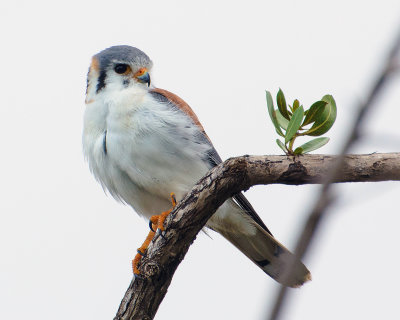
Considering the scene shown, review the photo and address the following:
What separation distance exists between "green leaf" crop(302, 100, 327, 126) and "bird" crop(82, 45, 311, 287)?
1021mm

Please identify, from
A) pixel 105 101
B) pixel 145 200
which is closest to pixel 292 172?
pixel 145 200

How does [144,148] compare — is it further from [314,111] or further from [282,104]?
[314,111]

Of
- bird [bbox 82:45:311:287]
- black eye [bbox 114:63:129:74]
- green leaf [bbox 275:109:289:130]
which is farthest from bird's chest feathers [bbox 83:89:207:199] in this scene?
green leaf [bbox 275:109:289:130]

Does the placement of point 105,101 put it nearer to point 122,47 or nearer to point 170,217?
point 122,47

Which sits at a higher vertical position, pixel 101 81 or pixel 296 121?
pixel 101 81

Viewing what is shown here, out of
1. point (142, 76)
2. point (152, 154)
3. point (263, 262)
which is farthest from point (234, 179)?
point (142, 76)

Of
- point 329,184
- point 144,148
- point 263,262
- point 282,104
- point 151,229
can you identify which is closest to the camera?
point 329,184

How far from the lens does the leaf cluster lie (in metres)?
3.02

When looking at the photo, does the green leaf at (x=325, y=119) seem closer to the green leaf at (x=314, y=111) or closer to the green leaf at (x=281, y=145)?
the green leaf at (x=314, y=111)

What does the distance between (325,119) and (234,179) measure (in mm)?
634

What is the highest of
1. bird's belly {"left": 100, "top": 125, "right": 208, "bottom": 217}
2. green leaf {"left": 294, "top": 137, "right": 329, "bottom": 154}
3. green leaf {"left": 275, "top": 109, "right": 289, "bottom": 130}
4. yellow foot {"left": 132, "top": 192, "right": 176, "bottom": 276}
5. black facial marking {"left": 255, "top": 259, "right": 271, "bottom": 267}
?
green leaf {"left": 275, "top": 109, "right": 289, "bottom": 130}

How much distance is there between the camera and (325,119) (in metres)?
3.09

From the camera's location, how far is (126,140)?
3.83 meters

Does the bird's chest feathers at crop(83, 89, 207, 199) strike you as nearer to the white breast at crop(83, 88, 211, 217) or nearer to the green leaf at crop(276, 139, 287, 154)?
the white breast at crop(83, 88, 211, 217)
